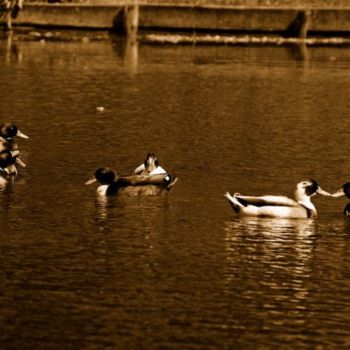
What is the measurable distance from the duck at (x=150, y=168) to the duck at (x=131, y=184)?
1.11 feet

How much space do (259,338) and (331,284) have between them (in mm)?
2638

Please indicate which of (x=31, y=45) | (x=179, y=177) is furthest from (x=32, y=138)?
(x=31, y=45)

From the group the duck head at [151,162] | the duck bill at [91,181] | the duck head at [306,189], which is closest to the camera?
the duck head at [306,189]

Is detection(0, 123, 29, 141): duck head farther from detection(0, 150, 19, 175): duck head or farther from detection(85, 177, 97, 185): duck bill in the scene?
detection(85, 177, 97, 185): duck bill

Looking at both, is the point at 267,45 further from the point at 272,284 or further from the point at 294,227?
the point at 272,284

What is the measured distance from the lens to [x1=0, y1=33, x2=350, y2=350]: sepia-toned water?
1603 cm

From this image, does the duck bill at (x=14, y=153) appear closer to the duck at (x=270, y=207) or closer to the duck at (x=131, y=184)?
the duck at (x=131, y=184)

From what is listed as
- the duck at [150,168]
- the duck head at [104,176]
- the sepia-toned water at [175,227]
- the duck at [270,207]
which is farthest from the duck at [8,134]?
the duck at [270,207]

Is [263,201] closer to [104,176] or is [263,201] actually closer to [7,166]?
[104,176]

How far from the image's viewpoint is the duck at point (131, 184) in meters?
24.0

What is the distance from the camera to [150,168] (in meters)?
24.9

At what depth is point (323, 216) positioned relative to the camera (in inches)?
892

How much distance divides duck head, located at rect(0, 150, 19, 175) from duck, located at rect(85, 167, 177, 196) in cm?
176

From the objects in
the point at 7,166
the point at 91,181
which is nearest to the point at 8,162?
the point at 7,166
